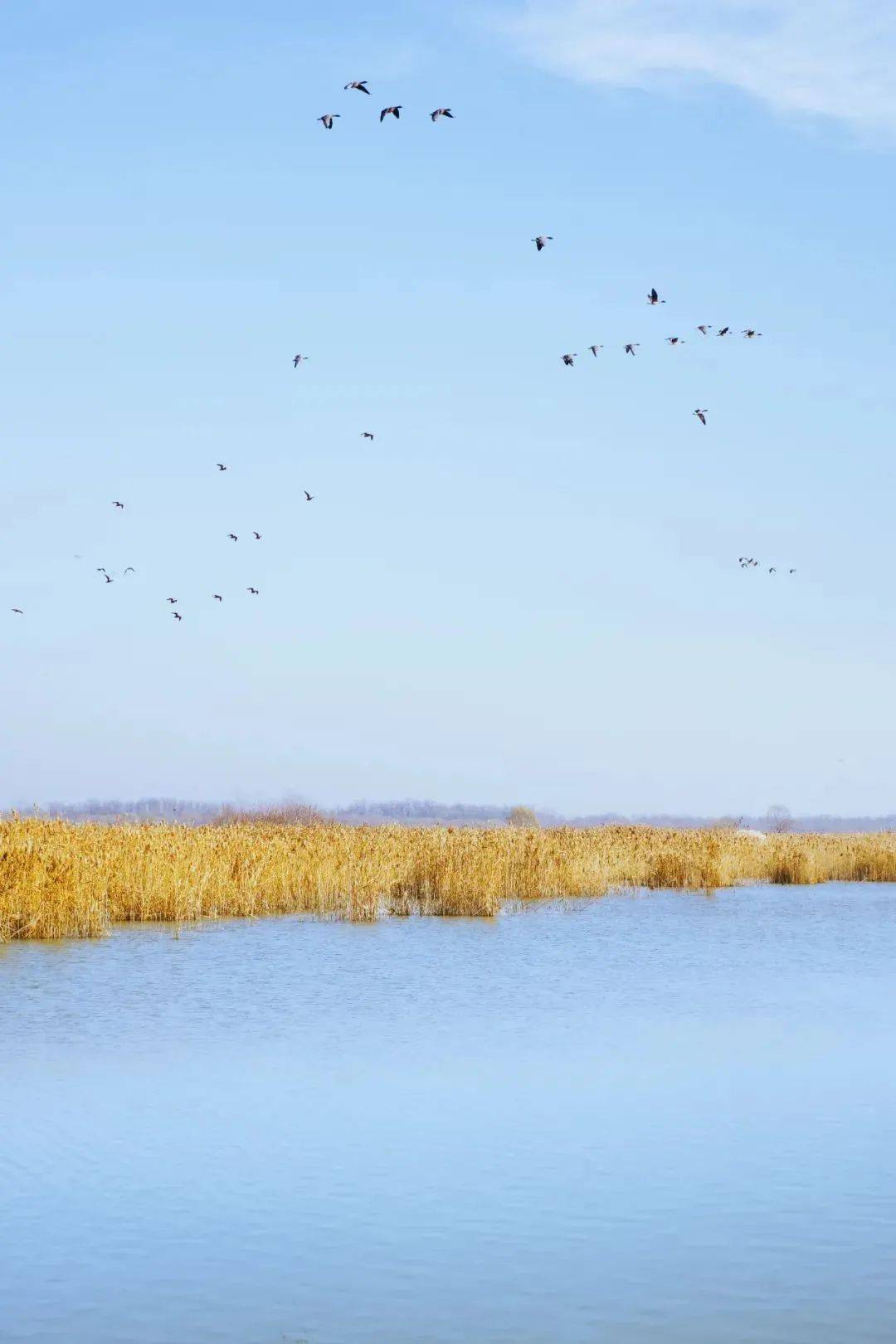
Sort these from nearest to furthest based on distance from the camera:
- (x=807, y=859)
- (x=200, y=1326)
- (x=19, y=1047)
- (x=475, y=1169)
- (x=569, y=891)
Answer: (x=200, y=1326) → (x=475, y=1169) → (x=19, y=1047) → (x=569, y=891) → (x=807, y=859)

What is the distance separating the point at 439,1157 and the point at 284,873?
1782 centimetres

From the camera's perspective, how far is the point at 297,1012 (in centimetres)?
1697

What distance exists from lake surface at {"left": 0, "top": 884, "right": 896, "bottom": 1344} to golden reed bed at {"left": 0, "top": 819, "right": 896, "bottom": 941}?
2851 millimetres

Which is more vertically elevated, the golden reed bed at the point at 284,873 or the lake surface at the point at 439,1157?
the golden reed bed at the point at 284,873

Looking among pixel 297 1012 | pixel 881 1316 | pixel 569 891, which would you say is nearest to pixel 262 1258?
pixel 881 1316

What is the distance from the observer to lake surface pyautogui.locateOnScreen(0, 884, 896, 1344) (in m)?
7.54

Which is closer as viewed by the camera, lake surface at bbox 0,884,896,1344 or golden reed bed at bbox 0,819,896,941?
lake surface at bbox 0,884,896,1344

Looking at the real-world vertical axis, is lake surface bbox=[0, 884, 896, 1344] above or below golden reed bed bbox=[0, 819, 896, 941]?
below

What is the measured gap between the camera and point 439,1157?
417 inches

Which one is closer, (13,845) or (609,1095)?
(609,1095)

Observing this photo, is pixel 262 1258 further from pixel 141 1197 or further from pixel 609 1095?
pixel 609 1095

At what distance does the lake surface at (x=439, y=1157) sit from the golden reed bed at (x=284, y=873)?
2.85 meters

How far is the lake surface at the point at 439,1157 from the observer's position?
24.7 ft

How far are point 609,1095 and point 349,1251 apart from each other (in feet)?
15.2
